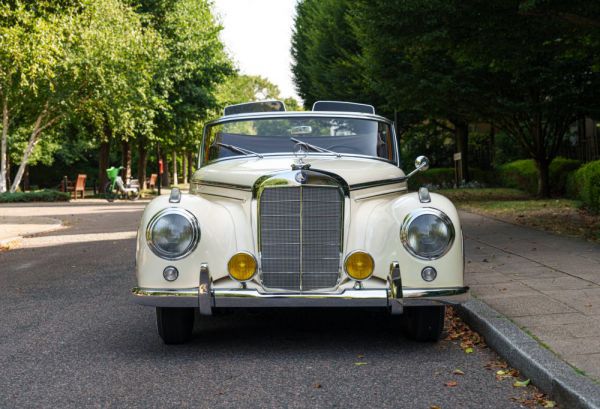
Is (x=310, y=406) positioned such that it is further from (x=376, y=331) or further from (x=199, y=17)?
(x=199, y=17)

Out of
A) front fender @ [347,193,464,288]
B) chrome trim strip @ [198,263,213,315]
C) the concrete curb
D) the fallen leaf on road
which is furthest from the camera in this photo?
front fender @ [347,193,464,288]

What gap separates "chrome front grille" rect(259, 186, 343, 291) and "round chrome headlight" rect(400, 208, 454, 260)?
0.48 metres

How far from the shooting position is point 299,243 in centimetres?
526

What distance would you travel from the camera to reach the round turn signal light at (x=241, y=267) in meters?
5.21

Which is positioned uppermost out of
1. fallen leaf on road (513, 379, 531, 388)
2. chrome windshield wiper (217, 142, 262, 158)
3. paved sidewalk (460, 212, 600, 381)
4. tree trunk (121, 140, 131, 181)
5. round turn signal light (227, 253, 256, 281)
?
tree trunk (121, 140, 131, 181)

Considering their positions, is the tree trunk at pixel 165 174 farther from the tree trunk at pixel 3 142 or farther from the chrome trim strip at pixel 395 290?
the chrome trim strip at pixel 395 290

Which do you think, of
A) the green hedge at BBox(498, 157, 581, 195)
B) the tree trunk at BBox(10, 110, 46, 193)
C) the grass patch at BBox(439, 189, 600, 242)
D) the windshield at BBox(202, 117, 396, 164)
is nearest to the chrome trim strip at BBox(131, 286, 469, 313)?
the windshield at BBox(202, 117, 396, 164)

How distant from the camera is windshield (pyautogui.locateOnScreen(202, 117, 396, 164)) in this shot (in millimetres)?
6688

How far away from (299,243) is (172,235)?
2.87 feet

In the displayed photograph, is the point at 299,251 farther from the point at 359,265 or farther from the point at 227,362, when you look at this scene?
the point at 227,362

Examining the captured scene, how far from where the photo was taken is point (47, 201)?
31984mm

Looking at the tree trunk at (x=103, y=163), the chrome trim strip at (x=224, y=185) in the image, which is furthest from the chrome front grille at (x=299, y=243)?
the tree trunk at (x=103, y=163)

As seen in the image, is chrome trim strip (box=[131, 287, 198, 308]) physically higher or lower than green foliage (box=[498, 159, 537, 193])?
lower

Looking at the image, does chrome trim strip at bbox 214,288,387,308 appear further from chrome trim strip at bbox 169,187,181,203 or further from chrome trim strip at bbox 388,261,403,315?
chrome trim strip at bbox 169,187,181,203
